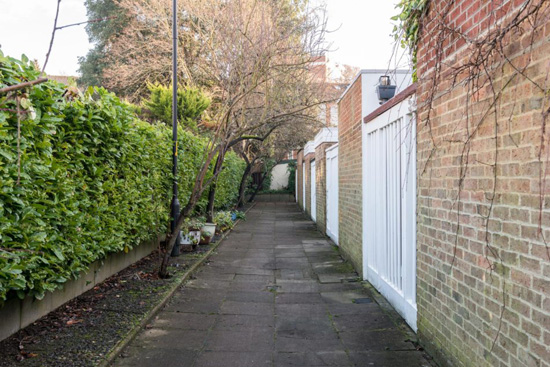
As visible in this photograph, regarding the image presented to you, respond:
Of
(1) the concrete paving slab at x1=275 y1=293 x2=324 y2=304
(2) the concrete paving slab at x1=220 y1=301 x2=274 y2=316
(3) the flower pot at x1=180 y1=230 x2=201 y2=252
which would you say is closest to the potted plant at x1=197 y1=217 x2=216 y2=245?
(3) the flower pot at x1=180 y1=230 x2=201 y2=252

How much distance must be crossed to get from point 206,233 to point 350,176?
4034 millimetres

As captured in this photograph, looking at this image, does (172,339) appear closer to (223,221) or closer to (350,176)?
(350,176)

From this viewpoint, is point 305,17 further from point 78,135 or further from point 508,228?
point 508,228

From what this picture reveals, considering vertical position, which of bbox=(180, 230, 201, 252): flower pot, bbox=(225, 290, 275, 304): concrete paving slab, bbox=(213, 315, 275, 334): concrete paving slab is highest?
bbox=(180, 230, 201, 252): flower pot

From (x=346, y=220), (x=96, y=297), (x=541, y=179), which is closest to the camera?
(x=541, y=179)

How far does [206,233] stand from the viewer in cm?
1055

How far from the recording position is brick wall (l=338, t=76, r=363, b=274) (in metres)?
7.31

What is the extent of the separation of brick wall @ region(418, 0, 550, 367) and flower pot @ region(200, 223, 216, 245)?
708 cm

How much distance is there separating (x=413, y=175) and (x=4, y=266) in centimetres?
370

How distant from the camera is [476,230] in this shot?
9.52 ft

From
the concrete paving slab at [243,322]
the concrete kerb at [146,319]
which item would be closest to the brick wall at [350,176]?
the concrete paving slab at [243,322]

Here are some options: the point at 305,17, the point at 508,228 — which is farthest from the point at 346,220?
the point at 508,228

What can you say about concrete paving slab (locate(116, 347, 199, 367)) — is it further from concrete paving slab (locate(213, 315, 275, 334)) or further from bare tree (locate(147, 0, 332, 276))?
bare tree (locate(147, 0, 332, 276))

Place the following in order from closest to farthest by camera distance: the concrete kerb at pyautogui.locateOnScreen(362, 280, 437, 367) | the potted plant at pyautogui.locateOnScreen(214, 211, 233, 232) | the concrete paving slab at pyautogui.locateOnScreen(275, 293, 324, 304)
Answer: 1. the concrete kerb at pyautogui.locateOnScreen(362, 280, 437, 367)
2. the concrete paving slab at pyautogui.locateOnScreen(275, 293, 324, 304)
3. the potted plant at pyautogui.locateOnScreen(214, 211, 233, 232)
